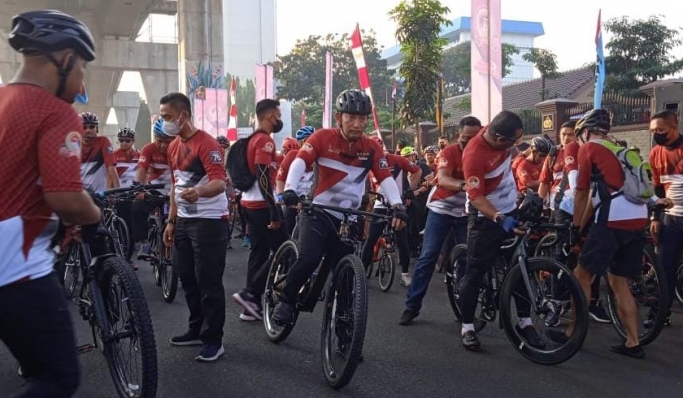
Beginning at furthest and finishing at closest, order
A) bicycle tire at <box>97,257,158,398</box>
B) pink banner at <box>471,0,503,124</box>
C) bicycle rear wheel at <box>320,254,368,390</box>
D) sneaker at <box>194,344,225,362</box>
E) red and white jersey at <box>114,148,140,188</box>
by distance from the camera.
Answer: pink banner at <box>471,0,503,124</box> → red and white jersey at <box>114,148,140,188</box> → sneaker at <box>194,344,225,362</box> → bicycle rear wheel at <box>320,254,368,390</box> → bicycle tire at <box>97,257,158,398</box>

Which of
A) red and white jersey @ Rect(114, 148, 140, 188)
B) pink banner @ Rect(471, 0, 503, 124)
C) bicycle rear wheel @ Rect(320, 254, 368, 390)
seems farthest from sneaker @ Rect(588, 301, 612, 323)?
red and white jersey @ Rect(114, 148, 140, 188)

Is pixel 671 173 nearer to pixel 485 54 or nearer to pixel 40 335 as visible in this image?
pixel 40 335

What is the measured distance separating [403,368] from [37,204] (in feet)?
9.94

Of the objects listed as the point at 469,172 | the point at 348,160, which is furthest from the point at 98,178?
the point at 469,172

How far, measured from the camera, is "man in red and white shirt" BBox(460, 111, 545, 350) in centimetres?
491

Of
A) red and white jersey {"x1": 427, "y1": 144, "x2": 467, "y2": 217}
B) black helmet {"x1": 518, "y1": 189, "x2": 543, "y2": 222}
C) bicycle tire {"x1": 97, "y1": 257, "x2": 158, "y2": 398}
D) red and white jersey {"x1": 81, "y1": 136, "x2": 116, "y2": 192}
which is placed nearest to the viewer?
bicycle tire {"x1": 97, "y1": 257, "x2": 158, "y2": 398}

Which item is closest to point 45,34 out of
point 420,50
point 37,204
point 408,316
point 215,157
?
point 37,204

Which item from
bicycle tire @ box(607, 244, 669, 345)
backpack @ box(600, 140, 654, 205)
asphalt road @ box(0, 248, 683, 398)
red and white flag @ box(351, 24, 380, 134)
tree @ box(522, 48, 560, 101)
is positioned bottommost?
asphalt road @ box(0, 248, 683, 398)

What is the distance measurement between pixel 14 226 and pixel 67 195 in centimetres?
21

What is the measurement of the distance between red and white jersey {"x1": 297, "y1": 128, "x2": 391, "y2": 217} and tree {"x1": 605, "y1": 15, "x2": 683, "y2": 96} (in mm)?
16889

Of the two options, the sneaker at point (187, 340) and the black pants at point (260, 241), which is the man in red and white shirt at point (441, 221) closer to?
the black pants at point (260, 241)

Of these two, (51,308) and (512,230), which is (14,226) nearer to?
(51,308)

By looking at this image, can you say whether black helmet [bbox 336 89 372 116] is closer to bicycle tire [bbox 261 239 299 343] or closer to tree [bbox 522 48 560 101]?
bicycle tire [bbox 261 239 299 343]

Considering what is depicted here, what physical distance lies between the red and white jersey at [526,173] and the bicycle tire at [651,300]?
3.32 m
